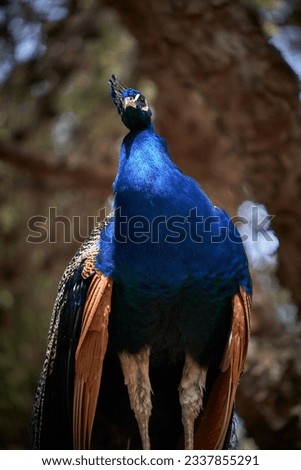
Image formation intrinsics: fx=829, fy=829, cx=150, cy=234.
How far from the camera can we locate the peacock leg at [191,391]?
3.40 metres

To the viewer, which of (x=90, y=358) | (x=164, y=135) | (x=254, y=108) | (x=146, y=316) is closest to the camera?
(x=90, y=358)

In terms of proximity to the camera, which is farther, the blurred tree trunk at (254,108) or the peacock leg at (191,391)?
the blurred tree trunk at (254,108)

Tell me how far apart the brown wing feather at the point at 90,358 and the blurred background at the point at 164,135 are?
5.32 feet

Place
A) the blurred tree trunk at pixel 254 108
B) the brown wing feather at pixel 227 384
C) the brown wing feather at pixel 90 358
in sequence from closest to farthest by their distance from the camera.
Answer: the brown wing feather at pixel 90 358 < the brown wing feather at pixel 227 384 < the blurred tree trunk at pixel 254 108

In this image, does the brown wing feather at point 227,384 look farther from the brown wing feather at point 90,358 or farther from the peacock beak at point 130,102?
the peacock beak at point 130,102

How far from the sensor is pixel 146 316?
3324 mm

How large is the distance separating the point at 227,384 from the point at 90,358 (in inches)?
23.5

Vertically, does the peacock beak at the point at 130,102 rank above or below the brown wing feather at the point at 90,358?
above

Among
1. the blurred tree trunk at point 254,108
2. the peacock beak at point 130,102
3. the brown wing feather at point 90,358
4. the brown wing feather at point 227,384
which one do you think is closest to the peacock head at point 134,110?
the peacock beak at point 130,102

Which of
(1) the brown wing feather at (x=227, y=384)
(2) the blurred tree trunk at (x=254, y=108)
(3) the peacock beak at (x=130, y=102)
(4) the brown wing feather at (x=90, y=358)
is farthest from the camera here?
(2) the blurred tree trunk at (x=254, y=108)

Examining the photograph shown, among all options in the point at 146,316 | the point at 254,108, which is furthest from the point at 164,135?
the point at 146,316

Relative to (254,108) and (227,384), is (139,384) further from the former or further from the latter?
(254,108)

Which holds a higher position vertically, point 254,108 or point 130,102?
point 254,108

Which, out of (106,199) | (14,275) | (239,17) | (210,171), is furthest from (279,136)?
(14,275)
